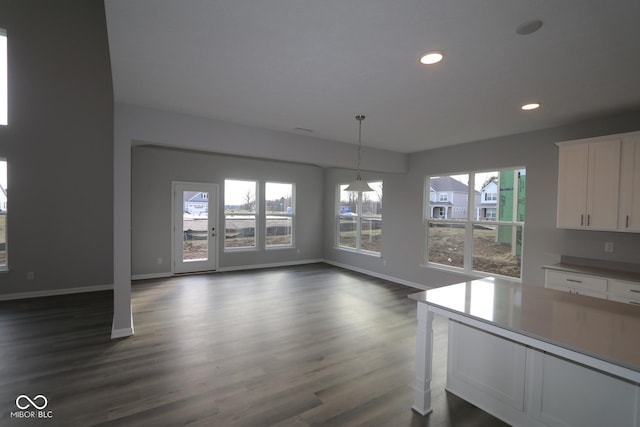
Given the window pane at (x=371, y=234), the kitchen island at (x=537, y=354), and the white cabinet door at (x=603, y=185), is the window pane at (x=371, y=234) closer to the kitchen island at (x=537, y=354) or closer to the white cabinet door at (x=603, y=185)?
the white cabinet door at (x=603, y=185)

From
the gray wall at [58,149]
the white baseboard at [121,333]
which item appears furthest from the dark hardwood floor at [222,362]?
the gray wall at [58,149]

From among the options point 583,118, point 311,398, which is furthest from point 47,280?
point 583,118

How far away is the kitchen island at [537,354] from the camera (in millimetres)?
1529

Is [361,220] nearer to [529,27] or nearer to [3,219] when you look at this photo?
[529,27]

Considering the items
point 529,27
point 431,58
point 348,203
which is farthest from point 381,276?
point 529,27

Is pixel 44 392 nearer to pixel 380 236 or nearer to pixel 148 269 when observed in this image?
pixel 148 269

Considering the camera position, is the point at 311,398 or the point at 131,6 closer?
the point at 131,6

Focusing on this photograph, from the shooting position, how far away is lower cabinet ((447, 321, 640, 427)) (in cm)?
170

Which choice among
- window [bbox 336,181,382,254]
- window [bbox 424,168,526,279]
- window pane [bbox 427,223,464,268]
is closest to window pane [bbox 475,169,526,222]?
window [bbox 424,168,526,279]

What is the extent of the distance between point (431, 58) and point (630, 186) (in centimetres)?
272

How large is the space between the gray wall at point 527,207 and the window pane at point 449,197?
0.61 ft

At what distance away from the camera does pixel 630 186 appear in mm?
3076

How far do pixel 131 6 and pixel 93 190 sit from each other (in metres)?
4.76

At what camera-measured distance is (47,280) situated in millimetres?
4961
